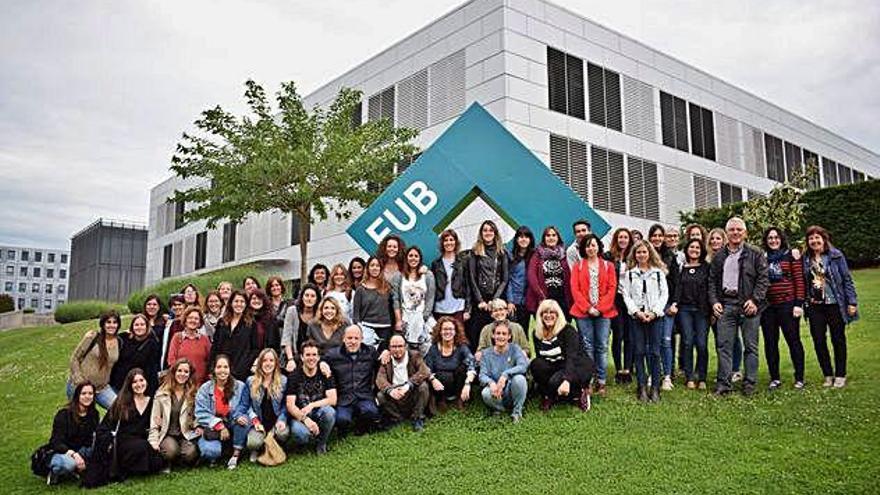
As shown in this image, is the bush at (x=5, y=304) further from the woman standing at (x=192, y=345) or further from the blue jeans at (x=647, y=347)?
the blue jeans at (x=647, y=347)

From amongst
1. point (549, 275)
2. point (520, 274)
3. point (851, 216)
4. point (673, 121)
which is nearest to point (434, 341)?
point (520, 274)

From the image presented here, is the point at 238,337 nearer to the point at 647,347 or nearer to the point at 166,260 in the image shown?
the point at 647,347

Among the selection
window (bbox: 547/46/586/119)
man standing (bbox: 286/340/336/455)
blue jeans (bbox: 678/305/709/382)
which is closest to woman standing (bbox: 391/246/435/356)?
man standing (bbox: 286/340/336/455)

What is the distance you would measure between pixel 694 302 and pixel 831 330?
1.36m

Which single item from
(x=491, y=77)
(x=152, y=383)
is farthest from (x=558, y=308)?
(x=491, y=77)

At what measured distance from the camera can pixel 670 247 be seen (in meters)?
7.84

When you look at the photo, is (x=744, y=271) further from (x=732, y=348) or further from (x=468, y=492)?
(x=468, y=492)

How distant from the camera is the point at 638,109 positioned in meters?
22.4

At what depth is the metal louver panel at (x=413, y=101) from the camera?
2142 cm

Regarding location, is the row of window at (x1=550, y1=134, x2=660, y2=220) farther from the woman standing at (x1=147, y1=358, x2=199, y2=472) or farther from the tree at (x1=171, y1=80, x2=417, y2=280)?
the woman standing at (x1=147, y1=358, x2=199, y2=472)

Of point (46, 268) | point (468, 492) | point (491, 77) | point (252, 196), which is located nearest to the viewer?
point (468, 492)

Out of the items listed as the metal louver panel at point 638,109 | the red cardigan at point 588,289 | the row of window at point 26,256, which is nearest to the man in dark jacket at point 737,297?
the red cardigan at point 588,289

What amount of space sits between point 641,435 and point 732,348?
68.4 inches

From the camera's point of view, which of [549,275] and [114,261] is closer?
[549,275]
